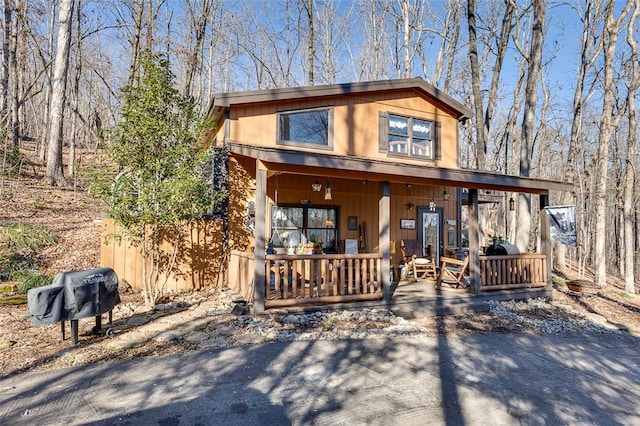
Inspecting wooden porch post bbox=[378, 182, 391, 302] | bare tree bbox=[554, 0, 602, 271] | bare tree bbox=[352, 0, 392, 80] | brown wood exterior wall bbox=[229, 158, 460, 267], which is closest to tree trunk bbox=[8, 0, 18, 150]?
brown wood exterior wall bbox=[229, 158, 460, 267]

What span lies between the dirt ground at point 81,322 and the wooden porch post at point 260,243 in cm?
60

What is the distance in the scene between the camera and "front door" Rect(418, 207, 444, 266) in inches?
383

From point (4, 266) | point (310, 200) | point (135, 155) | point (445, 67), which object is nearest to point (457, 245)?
point (310, 200)

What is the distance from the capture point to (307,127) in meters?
8.12

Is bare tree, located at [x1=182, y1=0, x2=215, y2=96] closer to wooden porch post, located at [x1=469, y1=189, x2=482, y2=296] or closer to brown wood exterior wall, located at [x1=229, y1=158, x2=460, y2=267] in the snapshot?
brown wood exterior wall, located at [x1=229, y1=158, x2=460, y2=267]

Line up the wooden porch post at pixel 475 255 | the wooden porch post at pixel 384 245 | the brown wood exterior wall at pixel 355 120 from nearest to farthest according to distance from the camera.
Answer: the wooden porch post at pixel 384 245, the wooden porch post at pixel 475 255, the brown wood exterior wall at pixel 355 120

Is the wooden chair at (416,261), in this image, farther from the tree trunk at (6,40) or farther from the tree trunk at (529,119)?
the tree trunk at (6,40)

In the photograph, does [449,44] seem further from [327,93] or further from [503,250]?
[503,250]

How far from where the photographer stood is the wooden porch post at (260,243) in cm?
527

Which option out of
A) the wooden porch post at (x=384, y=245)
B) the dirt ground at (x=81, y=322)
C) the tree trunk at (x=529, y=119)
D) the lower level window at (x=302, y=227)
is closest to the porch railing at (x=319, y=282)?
the wooden porch post at (x=384, y=245)

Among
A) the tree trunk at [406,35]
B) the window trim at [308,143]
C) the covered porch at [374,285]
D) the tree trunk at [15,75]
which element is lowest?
the covered porch at [374,285]

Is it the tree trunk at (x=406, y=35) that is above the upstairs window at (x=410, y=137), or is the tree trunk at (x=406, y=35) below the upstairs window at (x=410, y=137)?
above

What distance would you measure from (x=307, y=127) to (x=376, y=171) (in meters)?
2.78

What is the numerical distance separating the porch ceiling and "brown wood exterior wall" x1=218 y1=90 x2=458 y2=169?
128 cm
